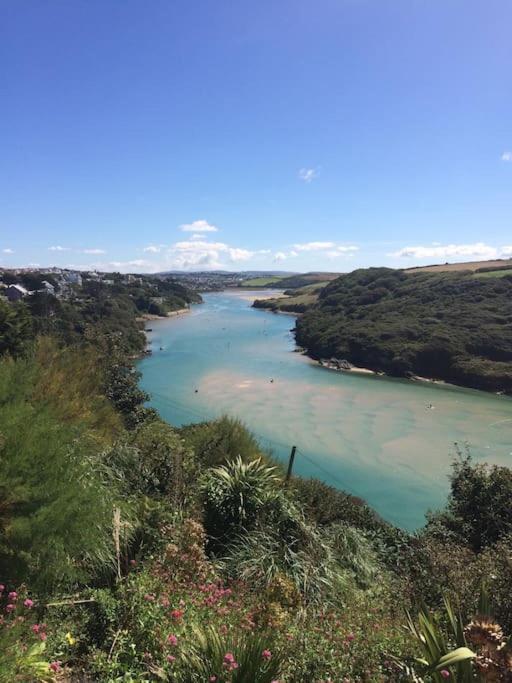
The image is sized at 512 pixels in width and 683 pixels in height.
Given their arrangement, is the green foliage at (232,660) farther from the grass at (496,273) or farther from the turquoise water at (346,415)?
the grass at (496,273)

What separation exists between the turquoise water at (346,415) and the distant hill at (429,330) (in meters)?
4.69

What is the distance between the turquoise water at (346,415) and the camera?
2956 centimetres

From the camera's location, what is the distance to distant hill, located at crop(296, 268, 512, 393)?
62.2m

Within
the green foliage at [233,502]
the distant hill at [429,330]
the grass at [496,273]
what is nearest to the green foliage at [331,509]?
the green foliage at [233,502]

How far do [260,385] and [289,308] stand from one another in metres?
90.2

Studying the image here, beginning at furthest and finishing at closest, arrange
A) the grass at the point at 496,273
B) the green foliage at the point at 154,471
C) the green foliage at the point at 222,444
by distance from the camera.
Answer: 1. the grass at the point at 496,273
2. the green foliage at the point at 222,444
3. the green foliage at the point at 154,471

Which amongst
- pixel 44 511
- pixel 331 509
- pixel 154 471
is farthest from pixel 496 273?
pixel 44 511

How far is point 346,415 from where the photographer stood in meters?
44.0

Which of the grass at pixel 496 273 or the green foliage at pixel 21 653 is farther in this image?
the grass at pixel 496 273

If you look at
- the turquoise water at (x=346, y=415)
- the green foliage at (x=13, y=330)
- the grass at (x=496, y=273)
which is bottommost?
the turquoise water at (x=346, y=415)

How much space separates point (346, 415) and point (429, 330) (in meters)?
34.8

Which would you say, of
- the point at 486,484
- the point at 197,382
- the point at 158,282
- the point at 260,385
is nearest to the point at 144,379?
the point at 197,382

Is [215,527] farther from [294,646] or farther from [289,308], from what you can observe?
[289,308]

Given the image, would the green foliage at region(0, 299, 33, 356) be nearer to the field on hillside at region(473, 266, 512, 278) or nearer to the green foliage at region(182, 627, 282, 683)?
the green foliage at region(182, 627, 282, 683)
